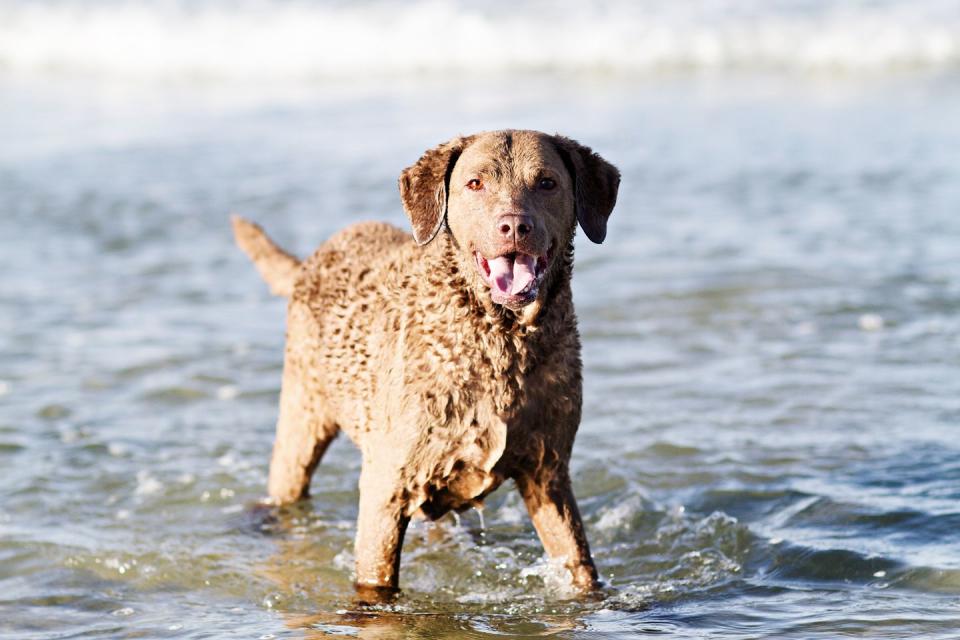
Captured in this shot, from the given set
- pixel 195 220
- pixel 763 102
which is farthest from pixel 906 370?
pixel 763 102

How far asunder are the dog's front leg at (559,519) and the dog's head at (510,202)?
771 millimetres

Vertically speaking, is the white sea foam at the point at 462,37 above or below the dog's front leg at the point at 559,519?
above

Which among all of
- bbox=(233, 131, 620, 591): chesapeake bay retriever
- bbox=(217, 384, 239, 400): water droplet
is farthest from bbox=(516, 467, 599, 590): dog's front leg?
bbox=(217, 384, 239, 400): water droplet

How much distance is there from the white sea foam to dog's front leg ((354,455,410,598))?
1651cm

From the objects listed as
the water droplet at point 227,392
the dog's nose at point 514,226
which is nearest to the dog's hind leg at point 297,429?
the dog's nose at point 514,226

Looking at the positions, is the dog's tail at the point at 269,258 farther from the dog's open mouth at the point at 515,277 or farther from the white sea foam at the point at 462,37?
the white sea foam at the point at 462,37

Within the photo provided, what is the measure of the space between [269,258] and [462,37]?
17056mm

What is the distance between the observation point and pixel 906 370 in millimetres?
7996

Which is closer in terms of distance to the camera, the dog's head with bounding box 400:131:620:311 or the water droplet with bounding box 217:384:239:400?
the dog's head with bounding box 400:131:620:311

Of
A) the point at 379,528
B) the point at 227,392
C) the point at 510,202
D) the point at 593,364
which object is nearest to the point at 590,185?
the point at 510,202

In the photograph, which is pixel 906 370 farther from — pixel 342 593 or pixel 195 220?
pixel 195 220

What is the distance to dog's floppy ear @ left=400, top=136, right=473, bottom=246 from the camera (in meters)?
4.73

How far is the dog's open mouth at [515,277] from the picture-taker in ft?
14.5

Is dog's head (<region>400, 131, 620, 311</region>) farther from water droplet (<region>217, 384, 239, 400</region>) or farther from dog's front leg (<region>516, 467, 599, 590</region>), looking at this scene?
water droplet (<region>217, 384, 239, 400</region>)
